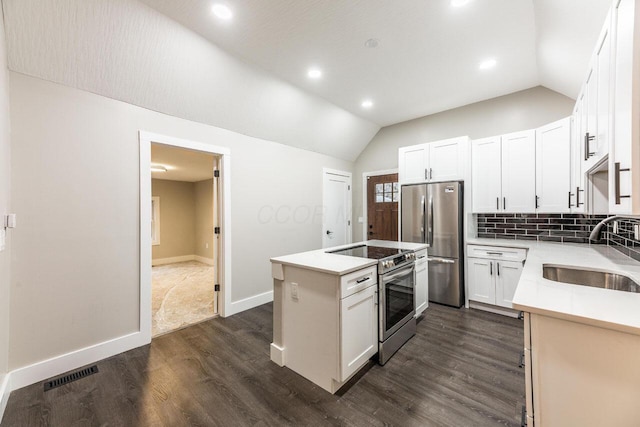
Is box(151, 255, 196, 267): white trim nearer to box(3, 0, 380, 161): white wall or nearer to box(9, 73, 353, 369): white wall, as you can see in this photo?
box(9, 73, 353, 369): white wall

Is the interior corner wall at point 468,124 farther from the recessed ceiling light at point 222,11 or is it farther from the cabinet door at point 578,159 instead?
the recessed ceiling light at point 222,11

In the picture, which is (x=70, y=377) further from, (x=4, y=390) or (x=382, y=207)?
(x=382, y=207)

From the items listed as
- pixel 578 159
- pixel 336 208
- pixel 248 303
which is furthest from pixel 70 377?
pixel 578 159

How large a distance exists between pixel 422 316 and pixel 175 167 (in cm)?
557

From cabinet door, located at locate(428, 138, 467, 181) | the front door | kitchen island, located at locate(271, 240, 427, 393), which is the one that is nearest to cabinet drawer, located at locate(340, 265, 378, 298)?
kitchen island, located at locate(271, 240, 427, 393)

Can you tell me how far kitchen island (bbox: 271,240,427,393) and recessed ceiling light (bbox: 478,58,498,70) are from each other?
2.70 m

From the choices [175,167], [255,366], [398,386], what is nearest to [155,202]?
[175,167]

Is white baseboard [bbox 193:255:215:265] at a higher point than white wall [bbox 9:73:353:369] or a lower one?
lower

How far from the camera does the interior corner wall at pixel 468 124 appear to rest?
349 centimetres

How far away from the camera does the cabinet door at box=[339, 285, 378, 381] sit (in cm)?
188

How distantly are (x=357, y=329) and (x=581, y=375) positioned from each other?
127 centimetres

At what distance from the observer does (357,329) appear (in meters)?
2.01

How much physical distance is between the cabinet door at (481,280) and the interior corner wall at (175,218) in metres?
7.12

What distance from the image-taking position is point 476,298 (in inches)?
136
